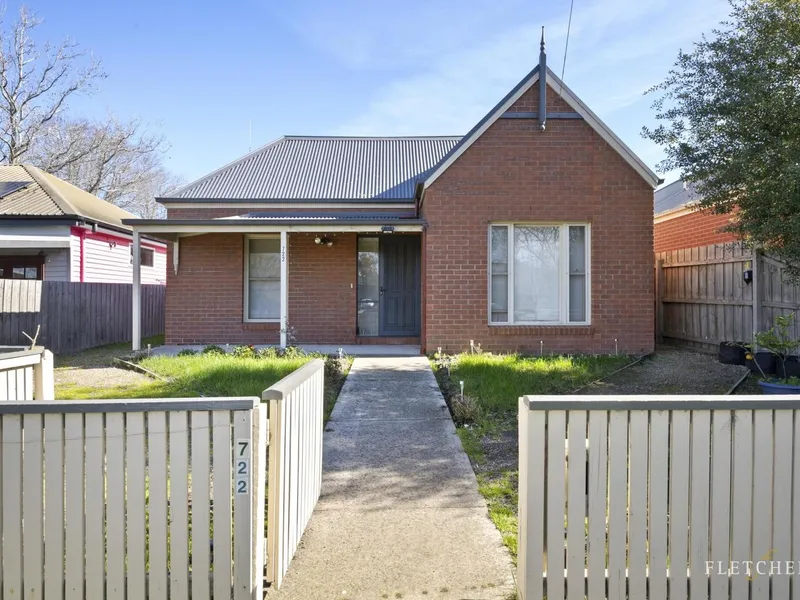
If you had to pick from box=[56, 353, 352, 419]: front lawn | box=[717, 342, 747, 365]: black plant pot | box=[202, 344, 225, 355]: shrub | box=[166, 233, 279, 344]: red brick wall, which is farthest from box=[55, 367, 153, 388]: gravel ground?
box=[717, 342, 747, 365]: black plant pot

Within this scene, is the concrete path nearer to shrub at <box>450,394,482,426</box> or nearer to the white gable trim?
shrub at <box>450,394,482,426</box>

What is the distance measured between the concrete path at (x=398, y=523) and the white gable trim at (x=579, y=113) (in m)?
6.03

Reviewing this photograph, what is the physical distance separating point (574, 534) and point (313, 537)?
174cm

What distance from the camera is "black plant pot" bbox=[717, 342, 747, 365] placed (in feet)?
32.7

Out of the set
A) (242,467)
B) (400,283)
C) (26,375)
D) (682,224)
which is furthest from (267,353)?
(682,224)

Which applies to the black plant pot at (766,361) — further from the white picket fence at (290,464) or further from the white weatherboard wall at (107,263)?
the white weatherboard wall at (107,263)

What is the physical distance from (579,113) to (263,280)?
7642 millimetres

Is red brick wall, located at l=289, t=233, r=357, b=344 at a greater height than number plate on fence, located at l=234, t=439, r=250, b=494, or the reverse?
red brick wall, located at l=289, t=233, r=357, b=344

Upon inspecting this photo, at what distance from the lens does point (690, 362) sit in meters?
→ 10.4

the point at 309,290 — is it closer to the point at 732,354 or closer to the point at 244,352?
the point at 244,352

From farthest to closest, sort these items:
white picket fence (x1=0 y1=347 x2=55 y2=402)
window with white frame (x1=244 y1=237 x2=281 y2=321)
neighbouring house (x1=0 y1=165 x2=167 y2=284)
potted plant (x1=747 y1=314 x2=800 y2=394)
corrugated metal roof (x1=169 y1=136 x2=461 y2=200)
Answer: neighbouring house (x1=0 y1=165 x2=167 y2=284), corrugated metal roof (x1=169 y1=136 x2=461 y2=200), window with white frame (x1=244 y1=237 x2=281 y2=321), potted plant (x1=747 y1=314 x2=800 y2=394), white picket fence (x1=0 y1=347 x2=55 y2=402)

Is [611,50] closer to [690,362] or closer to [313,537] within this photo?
[690,362]

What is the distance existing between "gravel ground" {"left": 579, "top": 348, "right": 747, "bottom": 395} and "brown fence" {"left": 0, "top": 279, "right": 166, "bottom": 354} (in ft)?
38.6

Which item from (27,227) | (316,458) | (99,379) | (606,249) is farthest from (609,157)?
(27,227)
